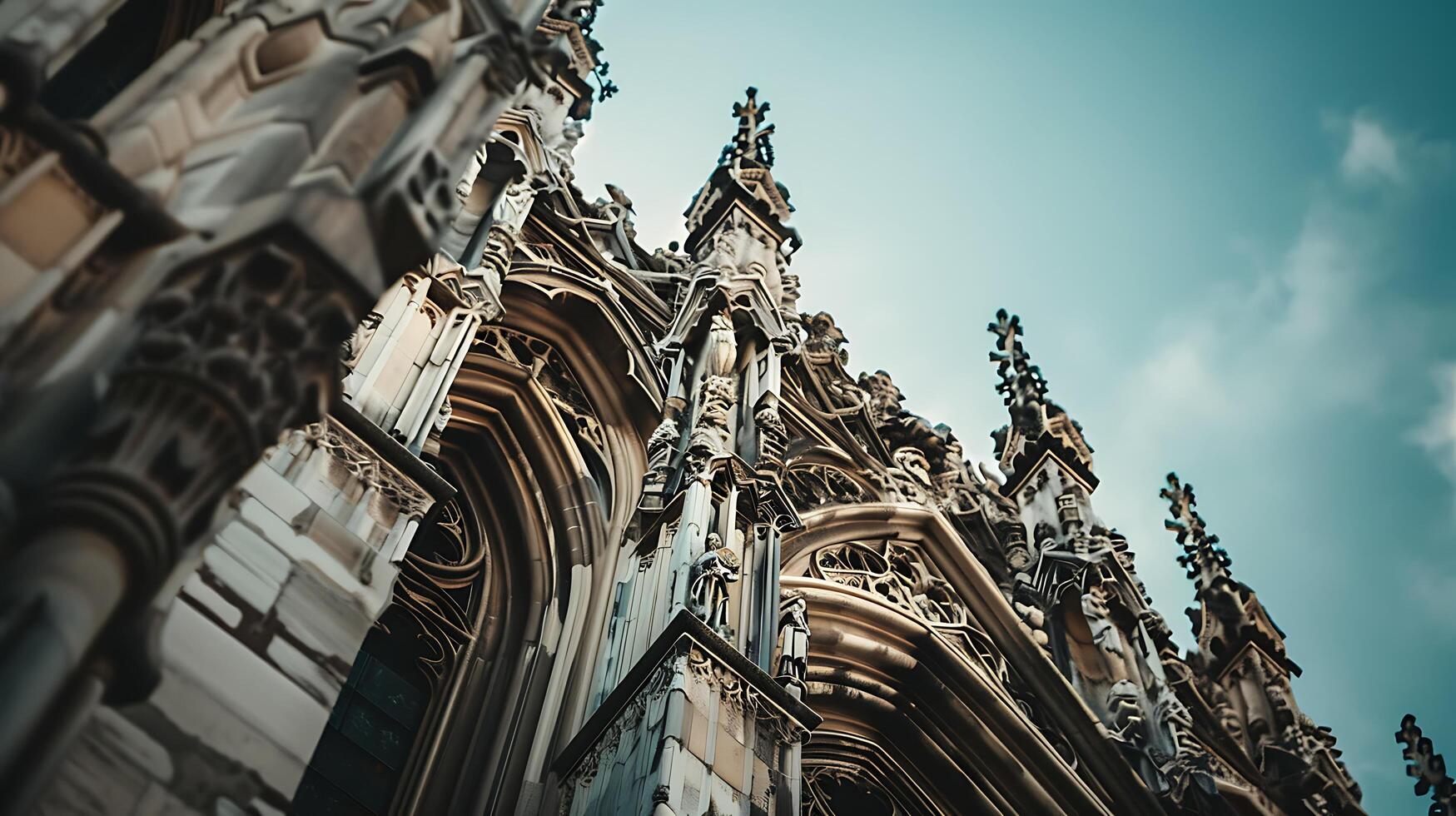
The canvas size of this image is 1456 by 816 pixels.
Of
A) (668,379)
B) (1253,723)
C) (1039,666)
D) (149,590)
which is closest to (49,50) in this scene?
(149,590)

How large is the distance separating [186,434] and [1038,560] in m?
14.2

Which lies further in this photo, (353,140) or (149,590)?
(353,140)

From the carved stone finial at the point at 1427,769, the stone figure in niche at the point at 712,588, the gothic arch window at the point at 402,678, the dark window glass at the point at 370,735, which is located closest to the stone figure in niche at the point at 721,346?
the gothic arch window at the point at 402,678

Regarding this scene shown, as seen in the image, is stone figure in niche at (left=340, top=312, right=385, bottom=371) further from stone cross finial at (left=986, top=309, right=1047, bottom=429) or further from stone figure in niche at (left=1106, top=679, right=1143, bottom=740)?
stone cross finial at (left=986, top=309, right=1047, bottom=429)

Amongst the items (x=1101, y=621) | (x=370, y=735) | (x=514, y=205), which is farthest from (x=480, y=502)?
(x=1101, y=621)

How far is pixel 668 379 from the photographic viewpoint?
11.6m

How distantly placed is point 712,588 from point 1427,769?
14.7 metres

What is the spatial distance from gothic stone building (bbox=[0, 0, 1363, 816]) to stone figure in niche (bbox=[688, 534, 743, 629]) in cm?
3

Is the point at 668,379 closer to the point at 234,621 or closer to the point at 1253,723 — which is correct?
the point at 234,621

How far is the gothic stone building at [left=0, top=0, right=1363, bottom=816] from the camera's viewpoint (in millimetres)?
3102

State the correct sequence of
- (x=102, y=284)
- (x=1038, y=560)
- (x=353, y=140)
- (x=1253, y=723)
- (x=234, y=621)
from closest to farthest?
(x=102, y=284) < (x=353, y=140) < (x=234, y=621) < (x=1038, y=560) < (x=1253, y=723)

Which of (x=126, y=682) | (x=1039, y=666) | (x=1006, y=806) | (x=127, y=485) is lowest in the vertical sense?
(x=126, y=682)

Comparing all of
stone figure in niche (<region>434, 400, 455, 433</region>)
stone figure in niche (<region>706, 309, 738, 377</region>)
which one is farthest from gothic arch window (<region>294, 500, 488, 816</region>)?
stone figure in niche (<region>706, 309, 738, 377</region>)

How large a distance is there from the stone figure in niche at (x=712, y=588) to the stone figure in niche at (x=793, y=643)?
0.88 meters
